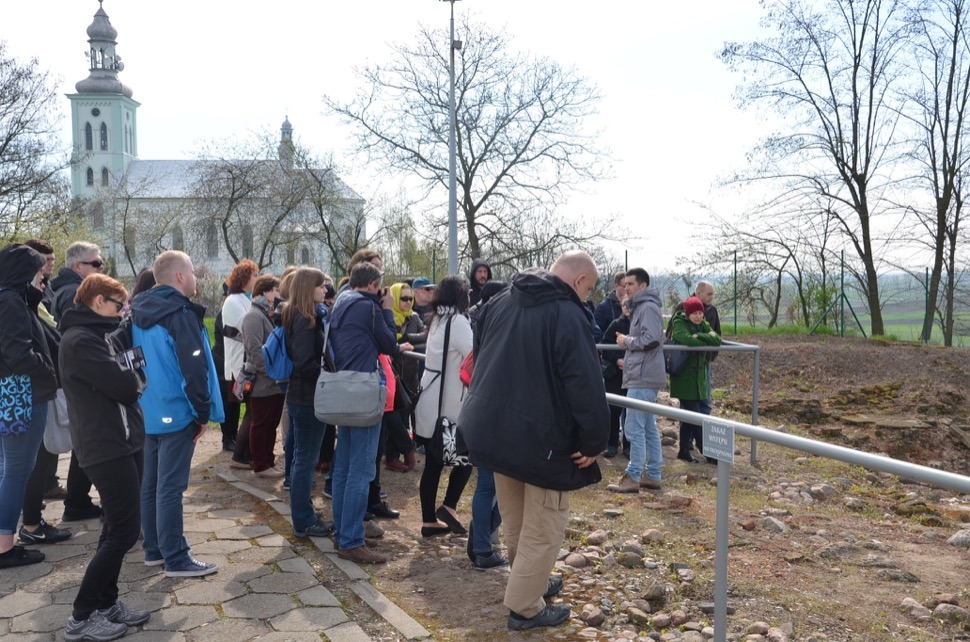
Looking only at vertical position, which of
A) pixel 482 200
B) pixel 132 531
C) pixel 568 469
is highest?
pixel 482 200

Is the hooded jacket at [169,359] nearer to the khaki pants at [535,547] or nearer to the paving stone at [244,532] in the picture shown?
the paving stone at [244,532]

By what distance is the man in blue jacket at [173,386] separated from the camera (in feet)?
14.9

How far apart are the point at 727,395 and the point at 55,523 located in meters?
10.6

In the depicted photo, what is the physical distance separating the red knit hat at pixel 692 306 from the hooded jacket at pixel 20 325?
5696mm

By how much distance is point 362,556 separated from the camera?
499 cm

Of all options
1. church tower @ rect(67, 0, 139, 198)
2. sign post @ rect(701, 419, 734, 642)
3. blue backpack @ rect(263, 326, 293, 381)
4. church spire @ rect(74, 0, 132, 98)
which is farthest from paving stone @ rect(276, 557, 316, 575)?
church spire @ rect(74, 0, 132, 98)

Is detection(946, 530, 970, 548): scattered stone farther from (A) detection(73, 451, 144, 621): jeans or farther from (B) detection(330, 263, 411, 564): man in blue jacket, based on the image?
(A) detection(73, 451, 144, 621): jeans

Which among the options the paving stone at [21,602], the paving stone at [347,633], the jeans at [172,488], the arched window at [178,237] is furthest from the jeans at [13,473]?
the arched window at [178,237]

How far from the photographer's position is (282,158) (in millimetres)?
33750

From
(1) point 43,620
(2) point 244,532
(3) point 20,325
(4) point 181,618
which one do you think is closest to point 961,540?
(2) point 244,532

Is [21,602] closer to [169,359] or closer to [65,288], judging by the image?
[169,359]

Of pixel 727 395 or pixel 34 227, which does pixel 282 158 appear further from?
pixel 727 395

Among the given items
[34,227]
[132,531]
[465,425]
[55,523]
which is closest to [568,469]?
[465,425]

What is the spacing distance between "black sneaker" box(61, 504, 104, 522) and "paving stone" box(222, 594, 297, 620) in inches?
83.5
